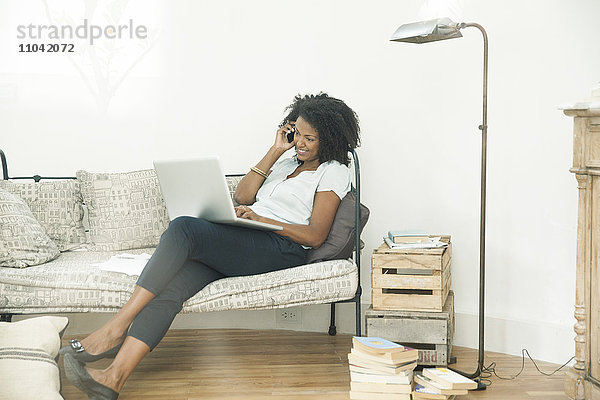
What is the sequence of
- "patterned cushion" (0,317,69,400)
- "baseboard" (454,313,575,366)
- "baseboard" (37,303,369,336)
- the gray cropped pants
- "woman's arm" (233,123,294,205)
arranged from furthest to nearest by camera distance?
"baseboard" (37,303,369,336) < "woman's arm" (233,123,294,205) < "baseboard" (454,313,575,366) < the gray cropped pants < "patterned cushion" (0,317,69,400)

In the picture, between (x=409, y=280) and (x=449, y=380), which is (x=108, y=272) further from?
(x=449, y=380)

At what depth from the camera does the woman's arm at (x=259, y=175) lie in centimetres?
319

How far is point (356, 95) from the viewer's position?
3.46m

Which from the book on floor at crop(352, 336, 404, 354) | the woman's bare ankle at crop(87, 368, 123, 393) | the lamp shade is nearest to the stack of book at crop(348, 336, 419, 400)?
the book on floor at crop(352, 336, 404, 354)

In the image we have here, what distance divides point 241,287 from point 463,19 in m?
1.60

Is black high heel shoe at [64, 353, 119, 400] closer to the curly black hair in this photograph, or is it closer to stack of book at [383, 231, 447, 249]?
stack of book at [383, 231, 447, 249]

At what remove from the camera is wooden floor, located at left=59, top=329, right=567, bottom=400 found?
259 cm

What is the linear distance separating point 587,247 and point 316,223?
3.36ft

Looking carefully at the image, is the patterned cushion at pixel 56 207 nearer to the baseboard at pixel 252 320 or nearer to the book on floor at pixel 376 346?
the baseboard at pixel 252 320

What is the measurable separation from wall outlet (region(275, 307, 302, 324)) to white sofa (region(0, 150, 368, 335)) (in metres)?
0.70

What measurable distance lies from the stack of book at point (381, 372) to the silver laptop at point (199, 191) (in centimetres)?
65

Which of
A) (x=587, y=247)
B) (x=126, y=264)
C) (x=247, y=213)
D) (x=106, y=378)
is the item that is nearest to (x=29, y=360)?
(x=106, y=378)

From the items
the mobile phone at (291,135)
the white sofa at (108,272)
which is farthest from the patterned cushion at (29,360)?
the mobile phone at (291,135)

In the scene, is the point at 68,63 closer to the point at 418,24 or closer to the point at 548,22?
the point at 418,24
